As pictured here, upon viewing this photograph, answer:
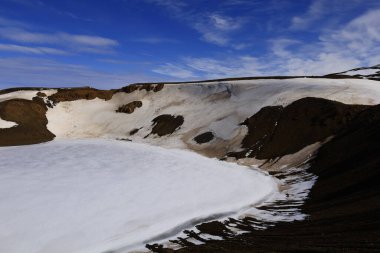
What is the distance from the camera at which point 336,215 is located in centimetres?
1809

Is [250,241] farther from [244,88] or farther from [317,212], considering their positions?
[244,88]

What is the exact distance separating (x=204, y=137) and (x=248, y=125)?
555cm

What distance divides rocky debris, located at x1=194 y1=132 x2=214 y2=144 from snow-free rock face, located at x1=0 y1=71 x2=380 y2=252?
0.15m

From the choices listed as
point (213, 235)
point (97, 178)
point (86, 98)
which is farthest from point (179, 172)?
point (86, 98)

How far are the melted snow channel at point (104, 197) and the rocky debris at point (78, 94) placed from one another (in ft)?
148

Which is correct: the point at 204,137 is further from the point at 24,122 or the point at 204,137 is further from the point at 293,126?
the point at 24,122

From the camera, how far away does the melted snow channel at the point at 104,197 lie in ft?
48.6

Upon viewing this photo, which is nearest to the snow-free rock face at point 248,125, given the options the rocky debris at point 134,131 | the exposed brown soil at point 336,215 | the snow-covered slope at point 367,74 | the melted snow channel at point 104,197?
the exposed brown soil at point 336,215

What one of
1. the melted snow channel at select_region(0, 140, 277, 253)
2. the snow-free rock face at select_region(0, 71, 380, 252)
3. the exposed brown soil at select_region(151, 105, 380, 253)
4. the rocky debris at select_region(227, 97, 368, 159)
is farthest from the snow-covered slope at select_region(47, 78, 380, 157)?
the melted snow channel at select_region(0, 140, 277, 253)

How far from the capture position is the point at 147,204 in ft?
63.3

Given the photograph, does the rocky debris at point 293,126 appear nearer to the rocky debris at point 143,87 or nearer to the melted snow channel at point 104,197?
the melted snow channel at point 104,197

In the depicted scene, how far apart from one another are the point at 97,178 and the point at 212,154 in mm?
24868

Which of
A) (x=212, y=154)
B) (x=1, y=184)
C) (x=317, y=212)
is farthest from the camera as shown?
(x=212, y=154)

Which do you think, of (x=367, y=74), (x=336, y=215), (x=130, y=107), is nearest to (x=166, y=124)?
(x=130, y=107)
